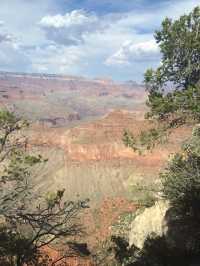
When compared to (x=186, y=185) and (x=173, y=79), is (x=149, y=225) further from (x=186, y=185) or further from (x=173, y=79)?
(x=173, y=79)

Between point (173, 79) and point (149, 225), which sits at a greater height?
point (173, 79)

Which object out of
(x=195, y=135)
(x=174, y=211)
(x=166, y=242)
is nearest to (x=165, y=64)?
(x=195, y=135)

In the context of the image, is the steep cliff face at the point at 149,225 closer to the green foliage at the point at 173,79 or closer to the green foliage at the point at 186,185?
the green foliage at the point at 186,185

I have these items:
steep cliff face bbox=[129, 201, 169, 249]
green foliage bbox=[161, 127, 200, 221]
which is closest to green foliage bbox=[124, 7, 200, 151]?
green foliage bbox=[161, 127, 200, 221]

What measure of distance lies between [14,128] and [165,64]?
25.3 feet

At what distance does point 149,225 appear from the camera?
35.9 metres

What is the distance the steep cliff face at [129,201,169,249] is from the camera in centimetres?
3445

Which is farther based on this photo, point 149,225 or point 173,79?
point 149,225

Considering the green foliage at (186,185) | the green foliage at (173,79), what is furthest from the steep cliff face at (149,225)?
the green foliage at (173,79)

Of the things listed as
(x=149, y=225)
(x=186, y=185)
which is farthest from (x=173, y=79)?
(x=149, y=225)

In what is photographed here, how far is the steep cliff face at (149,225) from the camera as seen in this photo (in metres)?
34.5

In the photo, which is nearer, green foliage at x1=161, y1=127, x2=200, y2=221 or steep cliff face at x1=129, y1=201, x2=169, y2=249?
green foliage at x1=161, y1=127, x2=200, y2=221

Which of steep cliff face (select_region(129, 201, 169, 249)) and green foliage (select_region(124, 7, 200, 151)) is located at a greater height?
green foliage (select_region(124, 7, 200, 151))

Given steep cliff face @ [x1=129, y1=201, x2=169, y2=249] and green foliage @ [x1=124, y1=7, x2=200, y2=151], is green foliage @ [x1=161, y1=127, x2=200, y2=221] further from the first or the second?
steep cliff face @ [x1=129, y1=201, x2=169, y2=249]
